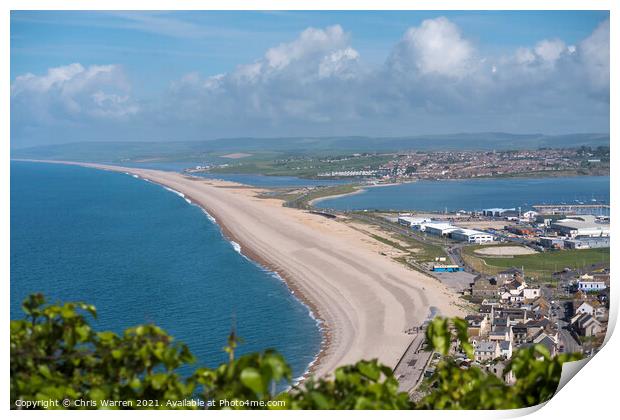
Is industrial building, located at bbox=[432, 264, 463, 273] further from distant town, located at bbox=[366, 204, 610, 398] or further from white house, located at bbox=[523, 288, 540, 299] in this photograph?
white house, located at bbox=[523, 288, 540, 299]

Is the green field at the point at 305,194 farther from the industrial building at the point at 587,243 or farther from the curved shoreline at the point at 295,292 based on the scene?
the industrial building at the point at 587,243

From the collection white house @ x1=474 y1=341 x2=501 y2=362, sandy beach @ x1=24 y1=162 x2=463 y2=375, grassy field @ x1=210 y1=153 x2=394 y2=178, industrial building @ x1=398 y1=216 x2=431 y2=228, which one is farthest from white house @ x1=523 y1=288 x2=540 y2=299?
grassy field @ x1=210 y1=153 x2=394 y2=178

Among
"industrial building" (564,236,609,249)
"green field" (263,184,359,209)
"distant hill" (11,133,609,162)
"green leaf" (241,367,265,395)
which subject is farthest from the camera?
"green field" (263,184,359,209)

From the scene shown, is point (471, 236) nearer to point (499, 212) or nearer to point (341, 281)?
point (499, 212)

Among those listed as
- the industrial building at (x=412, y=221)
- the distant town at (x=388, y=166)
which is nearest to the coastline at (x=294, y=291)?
the industrial building at (x=412, y=221)

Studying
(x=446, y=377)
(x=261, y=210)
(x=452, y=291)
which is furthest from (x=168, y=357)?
(x=261, y=210)

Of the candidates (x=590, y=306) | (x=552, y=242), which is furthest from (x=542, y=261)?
(x=590, y=306)
